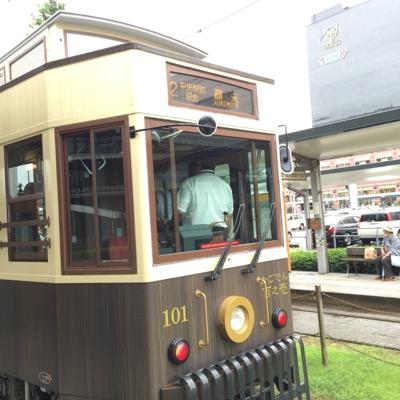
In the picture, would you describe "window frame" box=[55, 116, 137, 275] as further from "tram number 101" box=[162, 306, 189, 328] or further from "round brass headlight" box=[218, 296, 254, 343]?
"round brass headlight" box=[218, 296, 254, 343]

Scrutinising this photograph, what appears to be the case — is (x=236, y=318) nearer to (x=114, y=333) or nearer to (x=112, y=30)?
(x=114, y=333)

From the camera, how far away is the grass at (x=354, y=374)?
4.41 m

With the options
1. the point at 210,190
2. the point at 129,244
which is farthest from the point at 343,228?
the point at 129,244

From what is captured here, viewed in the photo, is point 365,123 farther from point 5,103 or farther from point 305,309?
point 5,103

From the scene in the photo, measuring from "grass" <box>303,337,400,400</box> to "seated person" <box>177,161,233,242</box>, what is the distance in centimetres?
192

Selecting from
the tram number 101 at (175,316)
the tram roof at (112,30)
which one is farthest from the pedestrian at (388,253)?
the tram number 101 at (175,316)

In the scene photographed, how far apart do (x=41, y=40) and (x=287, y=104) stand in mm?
9552

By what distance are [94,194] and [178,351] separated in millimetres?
1155

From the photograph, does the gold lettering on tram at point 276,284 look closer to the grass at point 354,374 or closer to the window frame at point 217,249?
the window frame at point 217,249

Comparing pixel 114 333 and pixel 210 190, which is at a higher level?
pixel 210 190

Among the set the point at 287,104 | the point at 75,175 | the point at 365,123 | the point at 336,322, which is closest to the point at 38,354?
the point at 75,175

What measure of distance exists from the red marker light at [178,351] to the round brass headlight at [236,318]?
1.12ft

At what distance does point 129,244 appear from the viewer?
3.17 meters

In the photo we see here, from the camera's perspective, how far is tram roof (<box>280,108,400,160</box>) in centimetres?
929
